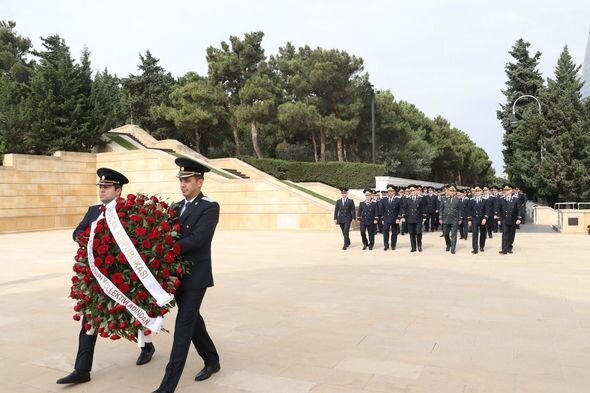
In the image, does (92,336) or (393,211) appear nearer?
(92,336)

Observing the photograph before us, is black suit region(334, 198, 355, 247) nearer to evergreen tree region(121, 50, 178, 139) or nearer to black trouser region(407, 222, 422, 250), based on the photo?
black trouser region(407, 222, 422, 250)

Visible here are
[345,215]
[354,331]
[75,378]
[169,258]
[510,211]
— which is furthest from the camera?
[345,215]

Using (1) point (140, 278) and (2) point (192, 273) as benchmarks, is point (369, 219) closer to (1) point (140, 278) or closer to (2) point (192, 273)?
(2) point (192, 273)

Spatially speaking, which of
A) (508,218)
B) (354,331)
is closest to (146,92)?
(508,218)

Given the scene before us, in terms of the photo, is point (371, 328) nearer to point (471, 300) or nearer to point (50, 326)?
point (471, 300)

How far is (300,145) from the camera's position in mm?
36406

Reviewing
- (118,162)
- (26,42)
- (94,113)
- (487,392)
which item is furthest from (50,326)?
(26,42)

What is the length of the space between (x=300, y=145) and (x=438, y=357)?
3224 cm

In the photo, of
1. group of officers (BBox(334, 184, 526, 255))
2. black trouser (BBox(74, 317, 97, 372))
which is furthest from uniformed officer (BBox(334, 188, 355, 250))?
black trouser (BBox(74, 317, 97, 372))

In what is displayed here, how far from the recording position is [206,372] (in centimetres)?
417

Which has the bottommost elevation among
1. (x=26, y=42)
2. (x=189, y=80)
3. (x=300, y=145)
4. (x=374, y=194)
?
(x=374, y=194)

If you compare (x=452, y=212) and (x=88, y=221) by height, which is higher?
(x=88, y=221)

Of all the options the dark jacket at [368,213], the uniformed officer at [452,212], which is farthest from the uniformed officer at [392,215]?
the uniformed officer at [452,212]

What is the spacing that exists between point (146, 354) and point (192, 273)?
1.24m
